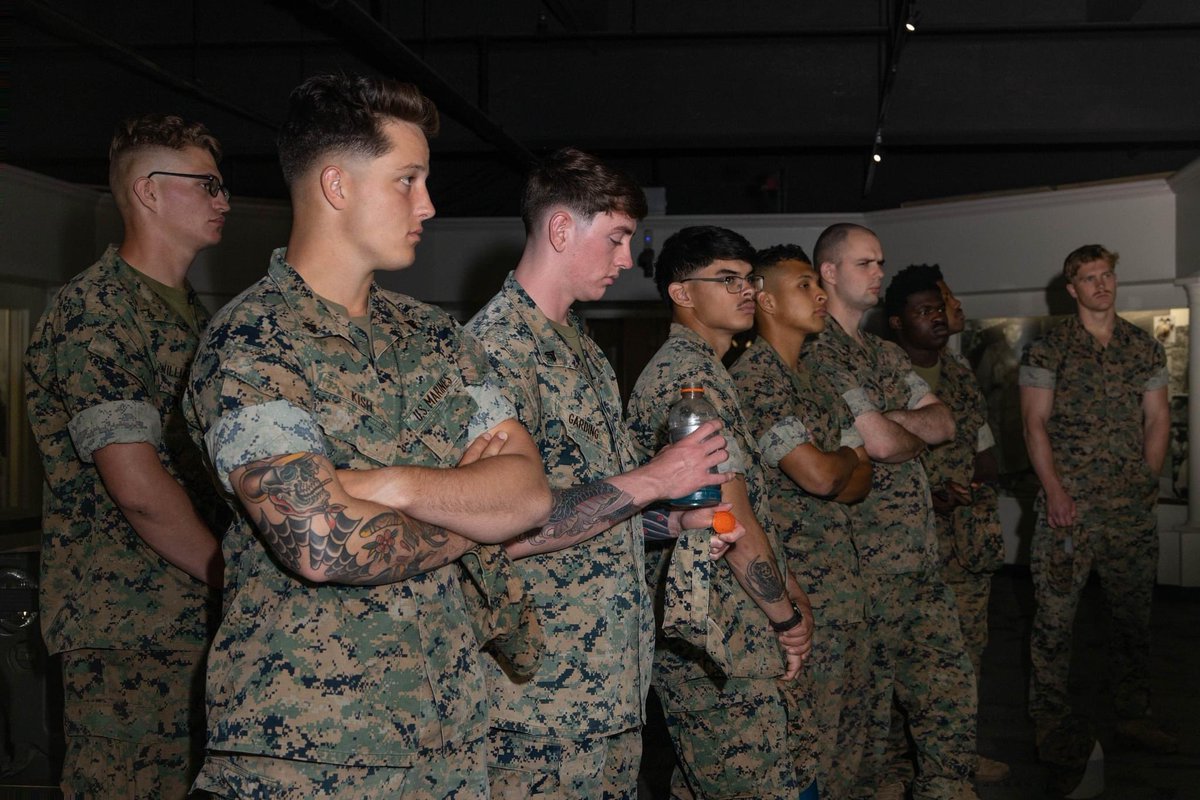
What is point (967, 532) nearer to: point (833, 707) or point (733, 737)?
point (833, 707)

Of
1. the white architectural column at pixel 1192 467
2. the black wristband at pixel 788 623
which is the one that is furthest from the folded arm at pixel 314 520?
the white architectural column at pixel 1192 467

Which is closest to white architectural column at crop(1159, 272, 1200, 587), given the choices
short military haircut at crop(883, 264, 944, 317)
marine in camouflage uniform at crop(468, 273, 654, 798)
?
short military haircut at crop(883, 264, 944, 317)

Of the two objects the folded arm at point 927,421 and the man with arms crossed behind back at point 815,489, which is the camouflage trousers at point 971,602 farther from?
the man with arms crossed behind back at point 815,489

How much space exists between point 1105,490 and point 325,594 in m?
3.80

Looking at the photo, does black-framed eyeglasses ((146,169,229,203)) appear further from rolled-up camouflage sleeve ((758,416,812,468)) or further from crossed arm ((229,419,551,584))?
rolled-up camouflage sleeve ((758,416,812,468))

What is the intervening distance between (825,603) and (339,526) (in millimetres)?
1968

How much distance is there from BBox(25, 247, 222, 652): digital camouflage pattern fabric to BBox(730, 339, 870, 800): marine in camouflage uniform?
1499mm

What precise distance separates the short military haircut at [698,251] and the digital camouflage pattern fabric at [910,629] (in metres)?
0.63

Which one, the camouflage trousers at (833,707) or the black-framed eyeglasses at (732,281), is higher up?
the black-framed eyeglasses at (732,281)

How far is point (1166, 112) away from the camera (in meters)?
7.87

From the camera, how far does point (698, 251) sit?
290 centimetres

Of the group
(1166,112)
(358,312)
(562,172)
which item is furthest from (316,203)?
(1166,112)

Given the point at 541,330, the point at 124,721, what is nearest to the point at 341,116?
the point at 541,330

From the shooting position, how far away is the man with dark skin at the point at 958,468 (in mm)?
4152
